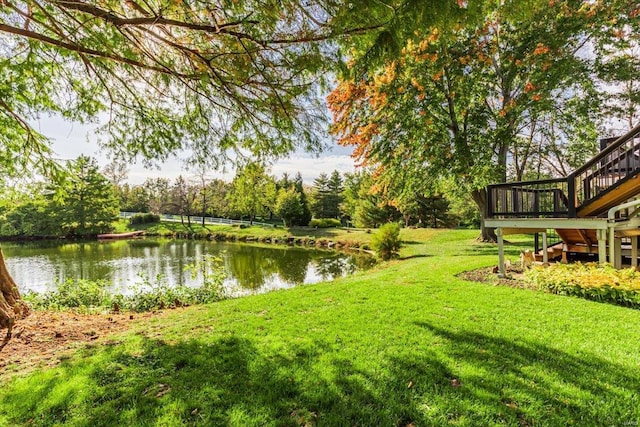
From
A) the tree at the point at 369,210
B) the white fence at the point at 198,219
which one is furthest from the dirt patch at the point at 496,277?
the white fence at the point at 198,219

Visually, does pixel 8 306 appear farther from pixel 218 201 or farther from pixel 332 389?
pixel 218 201

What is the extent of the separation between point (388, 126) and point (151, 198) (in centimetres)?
3963

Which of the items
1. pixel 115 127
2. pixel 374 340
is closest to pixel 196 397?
pixel 374 340

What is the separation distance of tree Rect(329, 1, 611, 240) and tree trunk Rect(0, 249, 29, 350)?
28.7 ft

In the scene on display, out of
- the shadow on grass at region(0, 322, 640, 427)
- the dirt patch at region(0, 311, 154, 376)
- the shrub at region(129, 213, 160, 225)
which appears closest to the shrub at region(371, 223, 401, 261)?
the dirt patch at region(0, 311, 154, 376)

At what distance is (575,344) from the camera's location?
3164 millimetres

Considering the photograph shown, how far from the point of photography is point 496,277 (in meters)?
6.64

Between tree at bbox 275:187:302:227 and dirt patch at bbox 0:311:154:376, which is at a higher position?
tree at bbox 275:187:302:227

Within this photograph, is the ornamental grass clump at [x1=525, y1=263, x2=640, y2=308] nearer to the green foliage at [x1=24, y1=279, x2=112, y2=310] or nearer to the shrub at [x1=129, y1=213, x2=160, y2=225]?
the green foliage at [x1=24, y1=279, x2=112, y2=310]

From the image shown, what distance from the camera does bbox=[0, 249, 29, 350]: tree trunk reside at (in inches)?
149

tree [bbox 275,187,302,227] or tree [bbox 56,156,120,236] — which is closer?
tree [bbox 56,156,120,236]

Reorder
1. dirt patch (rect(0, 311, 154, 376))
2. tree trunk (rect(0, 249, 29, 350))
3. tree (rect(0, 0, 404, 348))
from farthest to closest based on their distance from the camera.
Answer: tree trunk (rect(0, 249, 29, 350)) → dirt patch (rect(0, 311, 154, 376)) → tree (rect(0, 0, 404, 348))

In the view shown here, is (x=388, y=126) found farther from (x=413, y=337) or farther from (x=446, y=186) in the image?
(x=413, y=337)

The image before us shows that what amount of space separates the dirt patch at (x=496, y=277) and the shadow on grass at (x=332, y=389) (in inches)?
131
